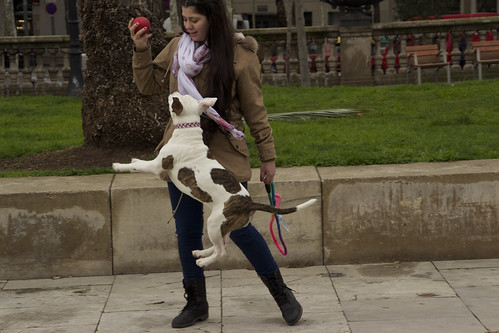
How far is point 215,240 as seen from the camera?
484 centimetres

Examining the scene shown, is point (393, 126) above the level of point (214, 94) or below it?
below

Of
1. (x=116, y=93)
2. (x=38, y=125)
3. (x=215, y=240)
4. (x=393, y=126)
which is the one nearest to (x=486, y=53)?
(x=393, y=126)

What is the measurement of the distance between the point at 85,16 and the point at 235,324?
410cm

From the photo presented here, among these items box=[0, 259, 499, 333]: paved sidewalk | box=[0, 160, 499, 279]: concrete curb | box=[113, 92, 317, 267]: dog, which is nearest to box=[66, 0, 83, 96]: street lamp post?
box=[0, 160, 499, 279]: concrete curb

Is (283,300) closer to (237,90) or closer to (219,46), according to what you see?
(237,90)

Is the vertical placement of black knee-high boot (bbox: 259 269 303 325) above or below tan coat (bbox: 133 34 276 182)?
below

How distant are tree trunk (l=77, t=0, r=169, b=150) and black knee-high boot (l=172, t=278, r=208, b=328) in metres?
3.15

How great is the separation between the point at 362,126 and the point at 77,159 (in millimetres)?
2837

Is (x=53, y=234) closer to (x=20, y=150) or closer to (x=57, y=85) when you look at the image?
(x=20, y=150)

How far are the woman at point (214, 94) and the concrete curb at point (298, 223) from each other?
1311 millimetres

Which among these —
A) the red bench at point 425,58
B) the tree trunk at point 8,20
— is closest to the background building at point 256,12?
the tree trunk at point 8,20

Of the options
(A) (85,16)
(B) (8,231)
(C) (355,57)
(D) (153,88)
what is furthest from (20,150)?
(C) (355,57)

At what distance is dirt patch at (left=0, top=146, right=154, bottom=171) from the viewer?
7914mm

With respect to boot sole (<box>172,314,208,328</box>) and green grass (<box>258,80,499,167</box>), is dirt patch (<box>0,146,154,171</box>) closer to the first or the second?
green grass (<box>258,80,499,167</box>)
